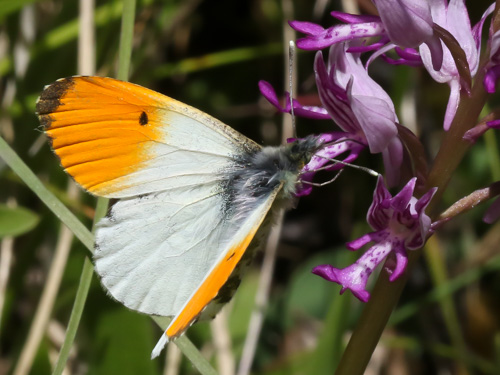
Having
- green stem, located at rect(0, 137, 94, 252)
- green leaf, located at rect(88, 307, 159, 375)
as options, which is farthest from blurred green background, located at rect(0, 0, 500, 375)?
green stem, located at rect(0, 137, 94, 252)

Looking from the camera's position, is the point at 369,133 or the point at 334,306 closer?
the point at 369,133

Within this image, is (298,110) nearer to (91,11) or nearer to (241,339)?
(91,11)

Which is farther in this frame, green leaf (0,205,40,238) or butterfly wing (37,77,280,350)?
green leaf (0,205,40,238)

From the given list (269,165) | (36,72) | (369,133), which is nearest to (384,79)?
(36,72)

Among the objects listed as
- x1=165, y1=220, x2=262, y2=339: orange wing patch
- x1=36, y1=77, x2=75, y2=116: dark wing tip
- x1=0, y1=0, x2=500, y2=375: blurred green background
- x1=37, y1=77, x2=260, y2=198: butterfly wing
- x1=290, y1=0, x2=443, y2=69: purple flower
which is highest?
x1=36, y1=77, x2=75, y2=116: dark wing tip

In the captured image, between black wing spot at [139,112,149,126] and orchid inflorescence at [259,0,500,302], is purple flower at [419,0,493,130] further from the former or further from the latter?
black wing spot at [139,112,149,126]

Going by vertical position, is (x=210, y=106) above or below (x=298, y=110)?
below

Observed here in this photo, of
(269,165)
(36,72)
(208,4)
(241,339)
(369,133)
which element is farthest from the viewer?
(208,4)

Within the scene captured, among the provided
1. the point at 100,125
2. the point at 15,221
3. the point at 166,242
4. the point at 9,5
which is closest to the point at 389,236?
the point at 166,242
